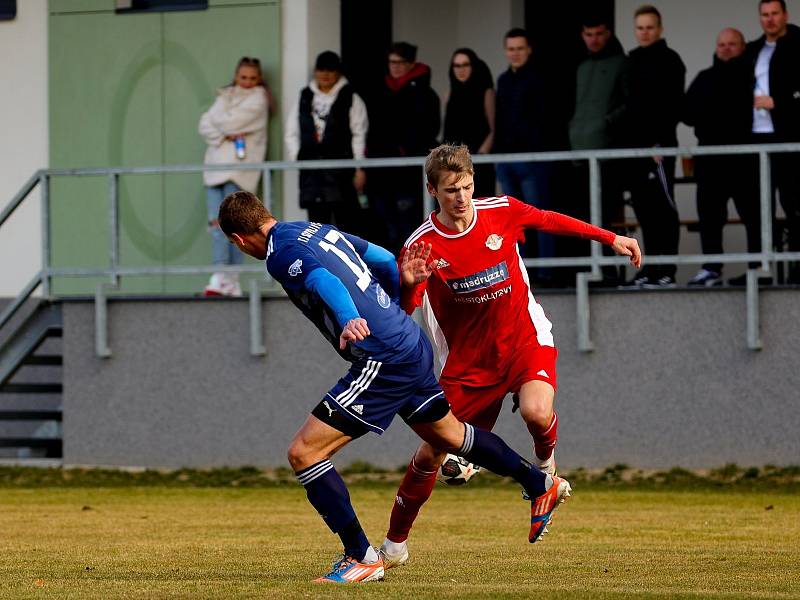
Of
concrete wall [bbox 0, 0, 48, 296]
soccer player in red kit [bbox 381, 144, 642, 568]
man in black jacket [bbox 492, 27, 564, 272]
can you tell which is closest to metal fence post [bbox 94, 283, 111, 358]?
concrete wall [bbox 0, 0, 48, 296]

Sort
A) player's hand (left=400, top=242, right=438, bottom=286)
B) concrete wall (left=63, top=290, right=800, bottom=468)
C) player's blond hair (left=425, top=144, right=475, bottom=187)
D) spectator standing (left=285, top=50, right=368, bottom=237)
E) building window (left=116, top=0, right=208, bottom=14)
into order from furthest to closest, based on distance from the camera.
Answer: building window (left=116, top=0, right=208, bottom=14)
spectator standing (left=285, top=50, right=368, bottom=237)
concrete wall (left=63, top=290, right=800, bottom=468)
player's blond hair (left=425, top=144, right=475, bottom=187)
player's hand (left=400, top=242, right=438, bottom=286)

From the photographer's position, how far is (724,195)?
14602 millimetres

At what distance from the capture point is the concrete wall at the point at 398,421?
590 inches

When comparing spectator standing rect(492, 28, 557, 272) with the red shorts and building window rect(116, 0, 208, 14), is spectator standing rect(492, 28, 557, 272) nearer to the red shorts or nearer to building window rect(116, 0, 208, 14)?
building window rect(116, 0, 208, 14)

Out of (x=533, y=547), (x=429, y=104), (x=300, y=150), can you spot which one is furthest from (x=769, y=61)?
(x=533, y=547)

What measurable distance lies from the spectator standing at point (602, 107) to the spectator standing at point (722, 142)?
602 millimetres

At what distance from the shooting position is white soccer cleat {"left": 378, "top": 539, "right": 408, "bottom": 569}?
9155 mm

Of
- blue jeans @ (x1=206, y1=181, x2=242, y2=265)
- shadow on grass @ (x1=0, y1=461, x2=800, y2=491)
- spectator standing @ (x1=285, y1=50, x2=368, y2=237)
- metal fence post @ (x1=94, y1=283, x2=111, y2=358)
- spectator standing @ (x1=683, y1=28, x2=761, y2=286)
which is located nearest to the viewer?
spectator standing @ (x1=683, y1=28, x2=761, y2=286)

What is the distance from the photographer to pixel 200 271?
15984mm

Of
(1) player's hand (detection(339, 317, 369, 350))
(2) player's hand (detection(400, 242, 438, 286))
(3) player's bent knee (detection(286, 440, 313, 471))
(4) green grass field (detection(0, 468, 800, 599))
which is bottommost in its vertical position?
(4) green grass field (detection(0, 468, 800, 599))

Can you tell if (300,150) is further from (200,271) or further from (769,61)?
(769,61)

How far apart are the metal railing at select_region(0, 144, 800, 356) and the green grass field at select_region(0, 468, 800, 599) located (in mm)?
1629

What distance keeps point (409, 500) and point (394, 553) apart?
0.29m

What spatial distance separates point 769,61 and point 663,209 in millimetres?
1482
